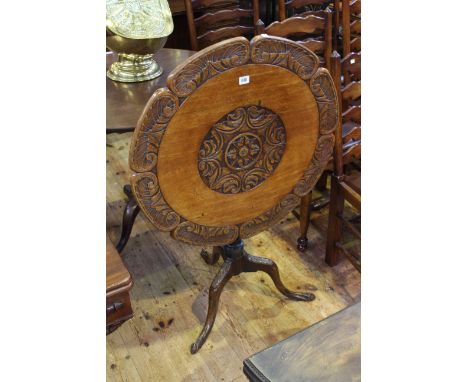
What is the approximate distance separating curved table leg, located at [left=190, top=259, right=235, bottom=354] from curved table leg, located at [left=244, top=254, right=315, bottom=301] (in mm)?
67

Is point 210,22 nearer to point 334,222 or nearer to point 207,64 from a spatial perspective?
point 334,222

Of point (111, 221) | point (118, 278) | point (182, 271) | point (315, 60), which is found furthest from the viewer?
point (111, 221)

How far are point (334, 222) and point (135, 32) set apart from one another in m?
0.98

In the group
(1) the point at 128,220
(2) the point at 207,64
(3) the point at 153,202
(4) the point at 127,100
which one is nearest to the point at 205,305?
(1) the point at 128,220

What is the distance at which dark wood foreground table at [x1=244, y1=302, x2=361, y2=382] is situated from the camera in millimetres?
1008

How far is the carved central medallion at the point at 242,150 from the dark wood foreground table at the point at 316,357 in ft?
1.65

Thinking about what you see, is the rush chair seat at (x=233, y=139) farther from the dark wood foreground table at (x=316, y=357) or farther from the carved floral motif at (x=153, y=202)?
the dark wood foreground table at (x=316, y=357)

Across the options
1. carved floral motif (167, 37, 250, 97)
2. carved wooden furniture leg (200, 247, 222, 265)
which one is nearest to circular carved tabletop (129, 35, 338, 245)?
carved floral motif (167, 37, 250, 97)

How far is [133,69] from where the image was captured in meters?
1.84

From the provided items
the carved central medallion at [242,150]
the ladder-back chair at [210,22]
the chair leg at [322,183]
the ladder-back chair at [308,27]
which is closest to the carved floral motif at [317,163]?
the carved central medallion at [242,150]
